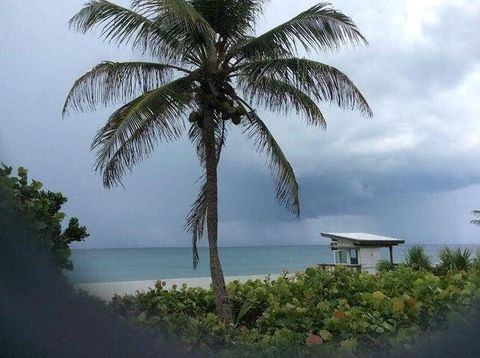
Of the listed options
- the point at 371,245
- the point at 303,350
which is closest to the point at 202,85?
the point at 303,350

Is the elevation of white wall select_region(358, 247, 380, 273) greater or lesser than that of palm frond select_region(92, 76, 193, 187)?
lesser

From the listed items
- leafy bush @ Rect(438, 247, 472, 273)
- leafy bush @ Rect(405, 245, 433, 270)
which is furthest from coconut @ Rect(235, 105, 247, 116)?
leafy bush @ Rect(405, 245, 433, 270)

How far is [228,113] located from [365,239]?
790 centimetres

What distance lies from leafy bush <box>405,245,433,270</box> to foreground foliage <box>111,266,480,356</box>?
3836 mm

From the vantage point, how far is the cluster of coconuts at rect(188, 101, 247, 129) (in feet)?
25.6

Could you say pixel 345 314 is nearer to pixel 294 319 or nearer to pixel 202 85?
pixel 294 319

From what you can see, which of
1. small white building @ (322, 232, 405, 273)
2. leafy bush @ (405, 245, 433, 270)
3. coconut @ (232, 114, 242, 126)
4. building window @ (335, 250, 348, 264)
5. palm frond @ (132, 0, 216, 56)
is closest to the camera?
palm frond @ (132, 0, 216, 56)

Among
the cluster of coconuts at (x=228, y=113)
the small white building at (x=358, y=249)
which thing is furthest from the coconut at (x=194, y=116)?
the small white building at (x=358, y=249)

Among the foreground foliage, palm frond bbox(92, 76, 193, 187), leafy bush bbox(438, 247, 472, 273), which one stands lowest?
the foreground foliage

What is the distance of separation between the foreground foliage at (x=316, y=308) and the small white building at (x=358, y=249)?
5.74 m

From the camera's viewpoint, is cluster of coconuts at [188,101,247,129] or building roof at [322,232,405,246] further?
building roof at [322,232,405,246]

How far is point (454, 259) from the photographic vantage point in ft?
38.2

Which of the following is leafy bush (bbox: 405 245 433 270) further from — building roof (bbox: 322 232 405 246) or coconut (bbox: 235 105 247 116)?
coconut (bbox: 235 105 247 116)

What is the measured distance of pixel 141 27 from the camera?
7527 mm
